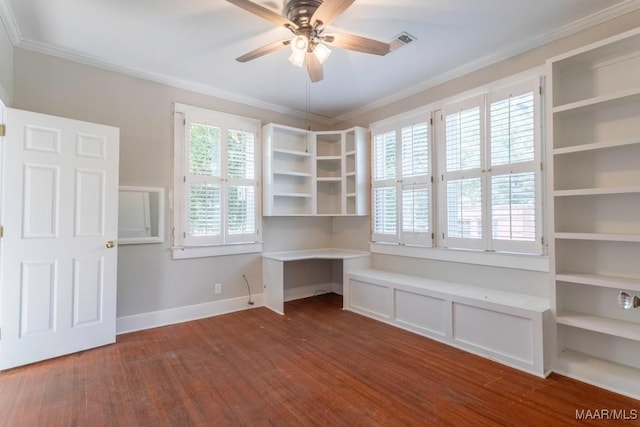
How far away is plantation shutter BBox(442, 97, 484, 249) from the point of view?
319cm

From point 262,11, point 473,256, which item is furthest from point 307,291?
point 262,11

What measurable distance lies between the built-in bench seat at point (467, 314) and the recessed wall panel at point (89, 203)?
116 inches

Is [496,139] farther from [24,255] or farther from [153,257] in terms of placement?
[24,255]

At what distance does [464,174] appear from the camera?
10.9 feet

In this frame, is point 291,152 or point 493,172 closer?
point 493,172

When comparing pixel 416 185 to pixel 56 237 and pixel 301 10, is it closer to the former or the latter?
pixel 301 10

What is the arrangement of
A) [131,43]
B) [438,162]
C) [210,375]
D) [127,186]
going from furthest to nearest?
[438,162], [127,186], [131,43], [210,375]

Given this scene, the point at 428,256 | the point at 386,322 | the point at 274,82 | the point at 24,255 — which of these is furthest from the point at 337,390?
the point at 274,82

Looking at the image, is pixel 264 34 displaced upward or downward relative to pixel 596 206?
upward

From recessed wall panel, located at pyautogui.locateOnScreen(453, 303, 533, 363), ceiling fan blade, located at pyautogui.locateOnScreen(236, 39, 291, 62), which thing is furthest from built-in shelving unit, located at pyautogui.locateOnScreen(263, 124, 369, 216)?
recessed wall panel, located at pyautogui.locateOnScreen(453, 303, 533, 363)

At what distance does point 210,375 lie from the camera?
245cm

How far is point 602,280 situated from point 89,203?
173 inches

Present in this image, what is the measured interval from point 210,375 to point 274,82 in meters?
3.17

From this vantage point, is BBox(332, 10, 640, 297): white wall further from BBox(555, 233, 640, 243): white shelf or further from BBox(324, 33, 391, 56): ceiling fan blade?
BBox(324, 33, 391, 56): ceiling fan blade
